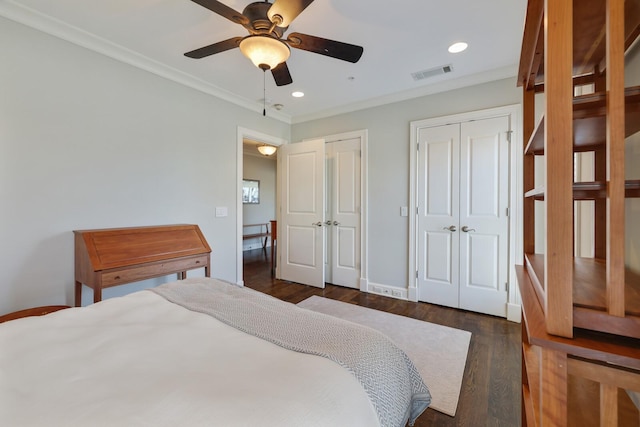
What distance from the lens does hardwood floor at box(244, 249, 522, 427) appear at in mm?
1552

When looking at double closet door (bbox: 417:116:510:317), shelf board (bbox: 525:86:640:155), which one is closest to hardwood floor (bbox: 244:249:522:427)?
double closet door (bbox: 417:116:510:317)

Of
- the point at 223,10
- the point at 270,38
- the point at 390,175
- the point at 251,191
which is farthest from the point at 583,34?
the point at 251,191

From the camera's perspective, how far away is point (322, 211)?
152 inches

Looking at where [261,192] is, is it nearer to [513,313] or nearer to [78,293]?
[78,293]

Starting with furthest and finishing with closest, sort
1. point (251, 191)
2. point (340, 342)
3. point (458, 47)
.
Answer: point (251, 191), point (458, 47), point (340, 342)

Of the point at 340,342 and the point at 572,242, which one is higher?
the point at 572,242

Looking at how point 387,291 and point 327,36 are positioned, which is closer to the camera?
point 327,36

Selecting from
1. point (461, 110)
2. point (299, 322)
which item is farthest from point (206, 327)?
point (461, 110)

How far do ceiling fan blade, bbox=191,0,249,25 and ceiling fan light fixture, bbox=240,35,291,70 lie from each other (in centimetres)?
11

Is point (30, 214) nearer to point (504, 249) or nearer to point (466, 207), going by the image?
point (466, 207)

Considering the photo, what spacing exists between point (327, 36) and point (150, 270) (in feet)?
8.30

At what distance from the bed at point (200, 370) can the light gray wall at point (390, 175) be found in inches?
91.8

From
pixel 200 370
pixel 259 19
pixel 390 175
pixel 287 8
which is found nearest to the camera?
pixel 200 370

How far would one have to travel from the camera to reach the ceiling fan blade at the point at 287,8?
144 cm
